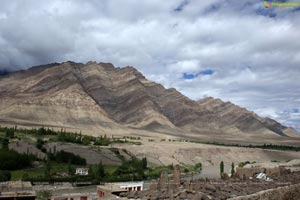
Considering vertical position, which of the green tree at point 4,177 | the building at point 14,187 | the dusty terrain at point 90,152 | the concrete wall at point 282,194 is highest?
the dusty terrain at point 90,152

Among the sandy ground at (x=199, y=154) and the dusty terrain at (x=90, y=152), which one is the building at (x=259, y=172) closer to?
the dusty terrain at (x=90, y=152)

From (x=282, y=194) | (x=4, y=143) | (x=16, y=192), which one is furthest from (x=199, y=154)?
(x=282, y=194)

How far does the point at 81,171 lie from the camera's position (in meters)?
70.4

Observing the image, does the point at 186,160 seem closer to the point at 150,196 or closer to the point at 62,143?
the point at 62,143

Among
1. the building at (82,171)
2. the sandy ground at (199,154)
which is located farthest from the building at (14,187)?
the sandy ground at (199,154)

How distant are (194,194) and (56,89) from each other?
168 m

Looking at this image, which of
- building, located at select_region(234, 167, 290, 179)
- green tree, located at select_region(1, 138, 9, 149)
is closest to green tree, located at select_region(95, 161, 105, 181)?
green tree, located at select_region(1, 138, 9, 149)

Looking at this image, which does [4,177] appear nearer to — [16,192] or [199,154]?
[16,192]

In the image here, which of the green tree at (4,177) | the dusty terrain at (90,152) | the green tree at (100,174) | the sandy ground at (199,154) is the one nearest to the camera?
the green tree at (4,177)

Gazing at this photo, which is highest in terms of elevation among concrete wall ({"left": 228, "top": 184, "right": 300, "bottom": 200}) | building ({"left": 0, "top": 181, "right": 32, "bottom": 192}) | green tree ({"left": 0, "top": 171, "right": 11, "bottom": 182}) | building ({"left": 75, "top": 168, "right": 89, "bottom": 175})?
concrete wall ({"left": 228, "top": 184, "right": 300, "bottom": 200})

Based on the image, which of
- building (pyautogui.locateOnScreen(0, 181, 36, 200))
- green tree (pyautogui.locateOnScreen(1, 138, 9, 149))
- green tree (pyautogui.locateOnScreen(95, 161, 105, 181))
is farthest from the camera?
green tree (pyautogui.locateOnScreen(1, 138, 9, 149))

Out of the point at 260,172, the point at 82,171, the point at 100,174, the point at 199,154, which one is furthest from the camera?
the point at 199,154

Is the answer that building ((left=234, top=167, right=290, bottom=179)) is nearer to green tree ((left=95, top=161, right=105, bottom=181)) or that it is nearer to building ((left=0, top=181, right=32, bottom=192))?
green tree ((left=95, top=161, right=105, bottom=181))

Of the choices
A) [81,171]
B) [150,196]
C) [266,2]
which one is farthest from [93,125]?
[266,2]
